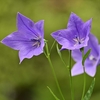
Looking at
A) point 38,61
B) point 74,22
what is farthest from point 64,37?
point 38,61

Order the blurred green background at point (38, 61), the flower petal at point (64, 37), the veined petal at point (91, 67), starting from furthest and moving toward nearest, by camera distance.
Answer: the blurred green background at point (38, 61), the veined petal at point (91, 67), the flower petal at point (64, 37)

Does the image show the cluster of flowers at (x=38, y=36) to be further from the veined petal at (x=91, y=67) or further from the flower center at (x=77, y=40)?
the veined petal at (x=91, y=67)

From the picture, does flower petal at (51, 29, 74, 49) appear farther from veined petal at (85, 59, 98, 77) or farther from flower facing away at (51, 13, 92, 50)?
veined petal at (85, 59, 98, 77)

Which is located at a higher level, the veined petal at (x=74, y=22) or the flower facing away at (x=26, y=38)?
the veined petal at (x=74, y=22)

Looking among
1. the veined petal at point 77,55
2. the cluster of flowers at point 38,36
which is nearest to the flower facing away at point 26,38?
the cluster of flowers at point 38,36

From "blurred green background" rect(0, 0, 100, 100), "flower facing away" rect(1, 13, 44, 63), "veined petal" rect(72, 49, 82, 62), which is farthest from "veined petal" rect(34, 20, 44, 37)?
"blurred green background" rect(0, 0, 100, 100)

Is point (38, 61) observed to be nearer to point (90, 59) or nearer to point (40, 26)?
point (90, 59)

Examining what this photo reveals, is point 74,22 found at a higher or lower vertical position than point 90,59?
higher
